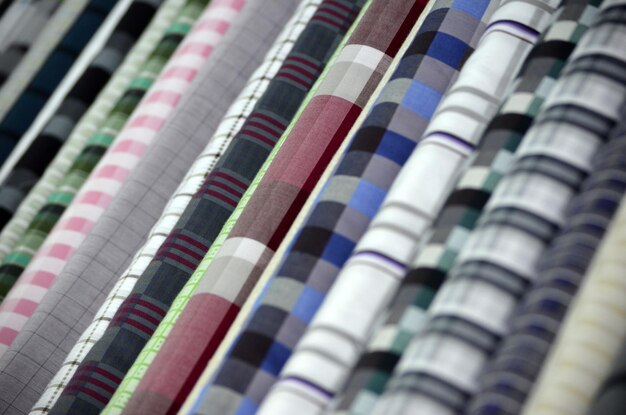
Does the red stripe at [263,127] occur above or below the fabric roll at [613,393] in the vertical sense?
above

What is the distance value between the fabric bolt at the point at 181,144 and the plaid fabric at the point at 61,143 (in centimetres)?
24

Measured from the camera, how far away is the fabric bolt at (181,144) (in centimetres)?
119

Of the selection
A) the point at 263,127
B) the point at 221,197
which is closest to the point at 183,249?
the point at 221,197

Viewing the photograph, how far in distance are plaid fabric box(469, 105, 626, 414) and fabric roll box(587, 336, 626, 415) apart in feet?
0.19

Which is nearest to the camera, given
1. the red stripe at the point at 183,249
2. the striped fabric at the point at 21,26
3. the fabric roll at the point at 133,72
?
the red stripe at the point at 183,249

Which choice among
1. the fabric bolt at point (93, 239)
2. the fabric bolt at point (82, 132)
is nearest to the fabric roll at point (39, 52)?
the fabric bolt at point (82, 132)

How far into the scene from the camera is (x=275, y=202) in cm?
94

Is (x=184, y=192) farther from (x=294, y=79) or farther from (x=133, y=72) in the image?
(x=133, y=72)

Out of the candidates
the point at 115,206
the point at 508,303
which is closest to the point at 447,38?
the point at 508,303

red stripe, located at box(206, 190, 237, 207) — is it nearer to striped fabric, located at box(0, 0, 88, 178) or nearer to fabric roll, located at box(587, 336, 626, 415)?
fabric roll, located at box(587, 336, 626, 415)

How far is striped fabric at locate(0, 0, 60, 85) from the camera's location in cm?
175

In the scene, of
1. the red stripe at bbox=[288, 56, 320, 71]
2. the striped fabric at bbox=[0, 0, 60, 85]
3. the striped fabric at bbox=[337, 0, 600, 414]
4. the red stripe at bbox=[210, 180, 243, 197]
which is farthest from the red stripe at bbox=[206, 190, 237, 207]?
the striped fabric at bbox=[0, 0, 60, 85]

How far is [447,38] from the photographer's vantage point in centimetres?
94

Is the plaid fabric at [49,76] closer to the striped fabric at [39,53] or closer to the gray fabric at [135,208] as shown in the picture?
the striped fabric at [39,53]
